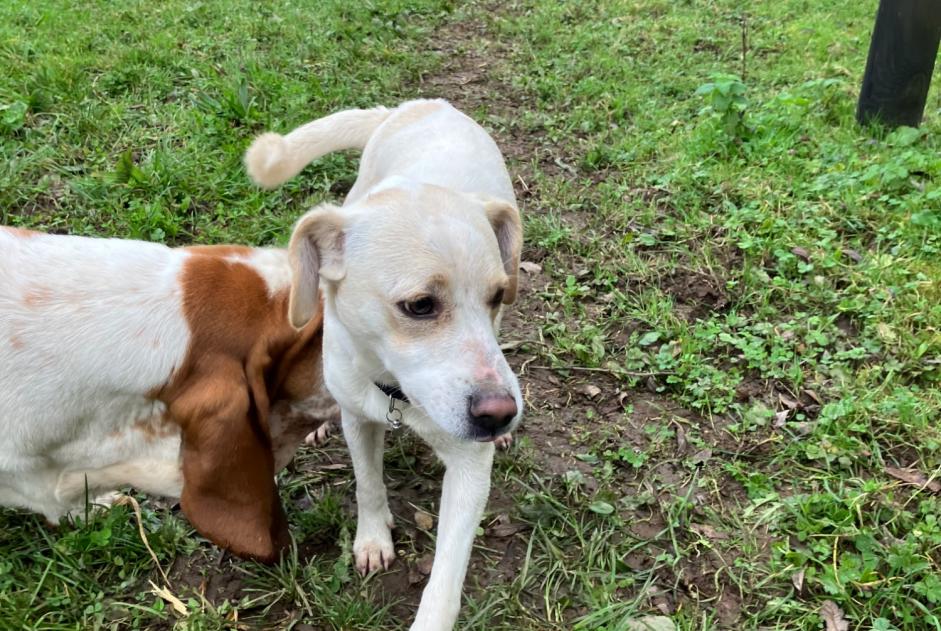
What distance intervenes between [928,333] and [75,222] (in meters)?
4.54

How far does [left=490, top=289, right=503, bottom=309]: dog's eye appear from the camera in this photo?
2.50 metres

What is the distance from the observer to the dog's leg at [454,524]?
2506 mm

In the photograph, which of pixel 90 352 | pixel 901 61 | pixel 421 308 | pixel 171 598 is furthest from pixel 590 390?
pixel 901 61

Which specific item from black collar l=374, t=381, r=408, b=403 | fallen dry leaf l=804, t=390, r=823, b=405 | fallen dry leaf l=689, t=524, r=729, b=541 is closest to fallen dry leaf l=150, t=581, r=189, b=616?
black collar l=374, t=381, r=408, b=403

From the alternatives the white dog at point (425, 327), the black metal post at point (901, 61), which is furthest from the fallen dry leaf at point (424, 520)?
the black metal post at point (901, 61)

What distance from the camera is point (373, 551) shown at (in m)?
3.06

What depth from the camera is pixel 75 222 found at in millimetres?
4523

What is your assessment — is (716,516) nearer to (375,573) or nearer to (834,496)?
(834,496)

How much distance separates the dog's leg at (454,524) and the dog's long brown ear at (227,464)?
1.95 feet

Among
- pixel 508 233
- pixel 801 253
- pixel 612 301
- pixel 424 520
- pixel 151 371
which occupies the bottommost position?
pixel 424 520

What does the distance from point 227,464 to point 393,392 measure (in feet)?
1.97

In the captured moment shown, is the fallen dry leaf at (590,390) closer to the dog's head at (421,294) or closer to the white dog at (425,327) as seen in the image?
the white dog at (425,327)

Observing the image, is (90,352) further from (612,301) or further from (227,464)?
(612,301)

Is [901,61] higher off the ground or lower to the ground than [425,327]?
lower
